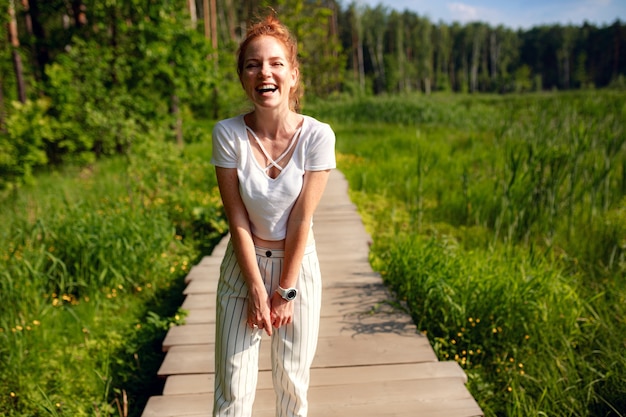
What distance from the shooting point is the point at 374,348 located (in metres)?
2.46

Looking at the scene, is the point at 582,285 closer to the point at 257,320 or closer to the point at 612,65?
the point at 257,320

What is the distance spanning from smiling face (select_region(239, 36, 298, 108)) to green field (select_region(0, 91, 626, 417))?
1.59 meters

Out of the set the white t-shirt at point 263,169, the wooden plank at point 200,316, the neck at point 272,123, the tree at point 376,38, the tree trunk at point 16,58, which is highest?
the tree at point 376,38

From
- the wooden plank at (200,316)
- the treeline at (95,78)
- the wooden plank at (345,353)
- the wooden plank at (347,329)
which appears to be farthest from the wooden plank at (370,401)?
the treeline at (95,78)

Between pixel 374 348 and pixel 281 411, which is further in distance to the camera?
pixel 374 348

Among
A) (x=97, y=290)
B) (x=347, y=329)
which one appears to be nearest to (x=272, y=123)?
(x=347, y=329)

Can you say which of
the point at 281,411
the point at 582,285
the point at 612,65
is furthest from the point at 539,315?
the point at 612,65

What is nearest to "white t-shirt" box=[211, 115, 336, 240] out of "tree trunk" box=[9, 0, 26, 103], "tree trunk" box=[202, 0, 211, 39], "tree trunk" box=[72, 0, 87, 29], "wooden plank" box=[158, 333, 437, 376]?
"wooden plank" box=[158, 333, 437, 376]

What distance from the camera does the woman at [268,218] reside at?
1.36 metres

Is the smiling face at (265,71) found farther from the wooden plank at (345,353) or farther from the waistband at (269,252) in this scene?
the wooden plank at (345,353)

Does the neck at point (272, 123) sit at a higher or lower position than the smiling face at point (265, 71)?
lower

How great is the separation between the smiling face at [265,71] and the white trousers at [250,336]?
46 centimetres

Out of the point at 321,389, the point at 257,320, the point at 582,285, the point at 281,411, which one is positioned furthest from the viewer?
the point at 582,285

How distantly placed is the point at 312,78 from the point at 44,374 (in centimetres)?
1900
